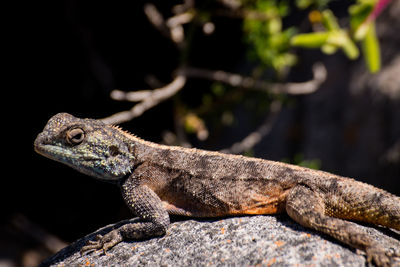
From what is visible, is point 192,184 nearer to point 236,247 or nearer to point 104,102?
point 236,247

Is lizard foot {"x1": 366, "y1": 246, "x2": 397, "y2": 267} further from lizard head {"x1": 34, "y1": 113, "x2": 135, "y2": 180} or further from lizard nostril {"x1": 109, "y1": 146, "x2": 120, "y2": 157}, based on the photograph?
lizard nostril {"x1": 109, "y1": 146, "x2": 120, "y2": 157}

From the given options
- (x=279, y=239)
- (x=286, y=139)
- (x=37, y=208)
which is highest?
(x=286, y=139)

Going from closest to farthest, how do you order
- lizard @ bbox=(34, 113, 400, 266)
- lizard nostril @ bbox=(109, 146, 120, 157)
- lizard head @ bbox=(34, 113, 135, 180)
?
lizard @ bbox=(34, 113, 400, 266) → lizard head @ bbox=(34, 113, 135, 180) → lizard nostril @ bbox=(109, 146, 120, 157)

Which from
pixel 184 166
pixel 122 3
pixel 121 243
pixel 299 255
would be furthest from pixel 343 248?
pixel 122 3

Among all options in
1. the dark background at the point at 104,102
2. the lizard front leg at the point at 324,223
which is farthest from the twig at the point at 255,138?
the lizard front leg at the point at 324,223

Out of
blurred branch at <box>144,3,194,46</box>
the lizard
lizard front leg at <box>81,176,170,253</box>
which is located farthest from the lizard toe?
blurred branch at <box>144,3,194,46</box>

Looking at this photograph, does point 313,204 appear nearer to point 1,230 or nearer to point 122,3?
point 122,3

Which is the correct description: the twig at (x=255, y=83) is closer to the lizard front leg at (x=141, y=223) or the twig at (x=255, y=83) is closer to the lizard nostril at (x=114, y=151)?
the lizard nostril at (x=114, y=151)
